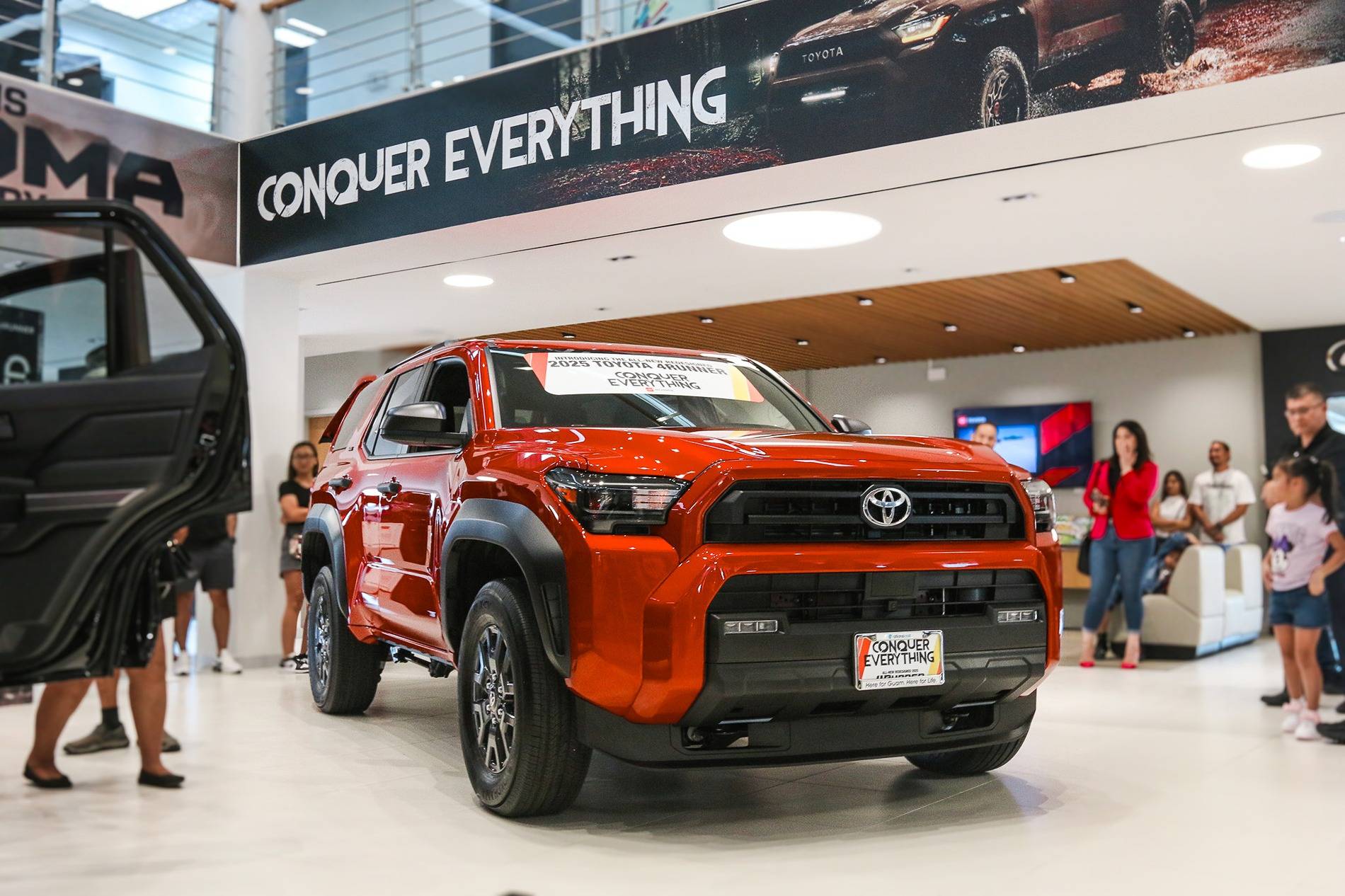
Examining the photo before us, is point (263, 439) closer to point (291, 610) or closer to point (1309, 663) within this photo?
point (291, 610)

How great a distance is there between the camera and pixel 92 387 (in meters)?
3.04

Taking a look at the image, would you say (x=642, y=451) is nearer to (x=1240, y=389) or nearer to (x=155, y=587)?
(x=155, y=587)

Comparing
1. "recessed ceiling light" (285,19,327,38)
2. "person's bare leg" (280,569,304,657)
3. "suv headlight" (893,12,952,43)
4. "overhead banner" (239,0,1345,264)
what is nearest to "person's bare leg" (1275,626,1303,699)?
"overhead banner" (239,0,1345,264)

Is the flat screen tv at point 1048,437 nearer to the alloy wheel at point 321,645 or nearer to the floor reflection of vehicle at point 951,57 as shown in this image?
the floor reflection of vehicle at point 951,57

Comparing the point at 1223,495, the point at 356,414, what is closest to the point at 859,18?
the point at 356,414

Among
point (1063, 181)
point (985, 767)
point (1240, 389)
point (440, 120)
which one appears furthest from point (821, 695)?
point (1240, 389)

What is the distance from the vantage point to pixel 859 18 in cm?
641

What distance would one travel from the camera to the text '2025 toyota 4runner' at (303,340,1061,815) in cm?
331

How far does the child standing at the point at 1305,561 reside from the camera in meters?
5.40

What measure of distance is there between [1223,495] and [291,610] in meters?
8.85

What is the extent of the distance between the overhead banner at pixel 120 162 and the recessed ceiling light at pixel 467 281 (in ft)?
5.30

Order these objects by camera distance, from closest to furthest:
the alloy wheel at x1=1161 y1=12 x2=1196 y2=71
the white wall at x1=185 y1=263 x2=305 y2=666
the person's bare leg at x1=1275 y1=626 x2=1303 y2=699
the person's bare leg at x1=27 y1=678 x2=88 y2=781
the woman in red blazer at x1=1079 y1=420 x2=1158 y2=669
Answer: the person's bare leg at x1=27 y1=678 x2=88 y2=781 < the alloy wheel at x1=1161 y1=12 x2=1196 y2=71 < the person's bare leg at x1=1275 y1=626 x2=1303 y2=699 < the woman in red blazer at x1=1079 y1=420 x2=1158 y2=669 < the white wall at x1=185 y1=263 x2=305 y2=666

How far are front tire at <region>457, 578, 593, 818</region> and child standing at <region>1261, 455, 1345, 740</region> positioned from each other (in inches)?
138

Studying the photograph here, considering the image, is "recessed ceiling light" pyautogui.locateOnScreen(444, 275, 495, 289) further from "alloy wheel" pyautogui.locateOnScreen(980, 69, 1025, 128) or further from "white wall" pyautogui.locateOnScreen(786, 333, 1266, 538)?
"alloy wheel" pyautogui.locateOnScreen(980, 69, 1025, 128)
